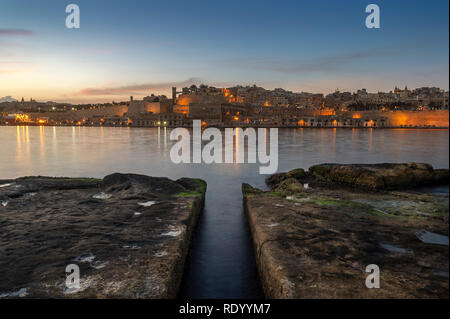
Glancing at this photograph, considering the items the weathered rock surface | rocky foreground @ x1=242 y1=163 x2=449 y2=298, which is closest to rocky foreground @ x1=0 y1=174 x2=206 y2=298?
rocky foreground @ x1=242 y1=163 x2=449 y2=298

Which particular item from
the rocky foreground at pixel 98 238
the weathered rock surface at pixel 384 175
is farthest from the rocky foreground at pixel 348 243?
the rocky foreground at pixel 98 238

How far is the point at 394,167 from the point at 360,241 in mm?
6878

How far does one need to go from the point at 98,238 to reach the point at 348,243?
3.55 metres

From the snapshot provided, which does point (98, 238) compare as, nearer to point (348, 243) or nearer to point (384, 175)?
point (348, 243)

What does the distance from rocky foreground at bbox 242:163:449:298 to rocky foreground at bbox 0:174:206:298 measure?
4.26 ft

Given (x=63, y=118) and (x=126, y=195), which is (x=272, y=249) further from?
(x=63, y=118)

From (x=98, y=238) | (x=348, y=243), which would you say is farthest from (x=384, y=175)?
(x=98, y=238)

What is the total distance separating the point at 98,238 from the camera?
4.71 meters

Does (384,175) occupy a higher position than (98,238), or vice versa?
(384,175)

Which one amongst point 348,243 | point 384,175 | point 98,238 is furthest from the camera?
point 384,175

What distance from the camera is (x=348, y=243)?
4.37 meters

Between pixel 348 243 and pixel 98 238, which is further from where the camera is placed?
pixel 98 238

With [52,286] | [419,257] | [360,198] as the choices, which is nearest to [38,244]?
[52,286]

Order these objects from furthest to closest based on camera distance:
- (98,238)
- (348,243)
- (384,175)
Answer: (384,175) < (98,238) < (348,243)
